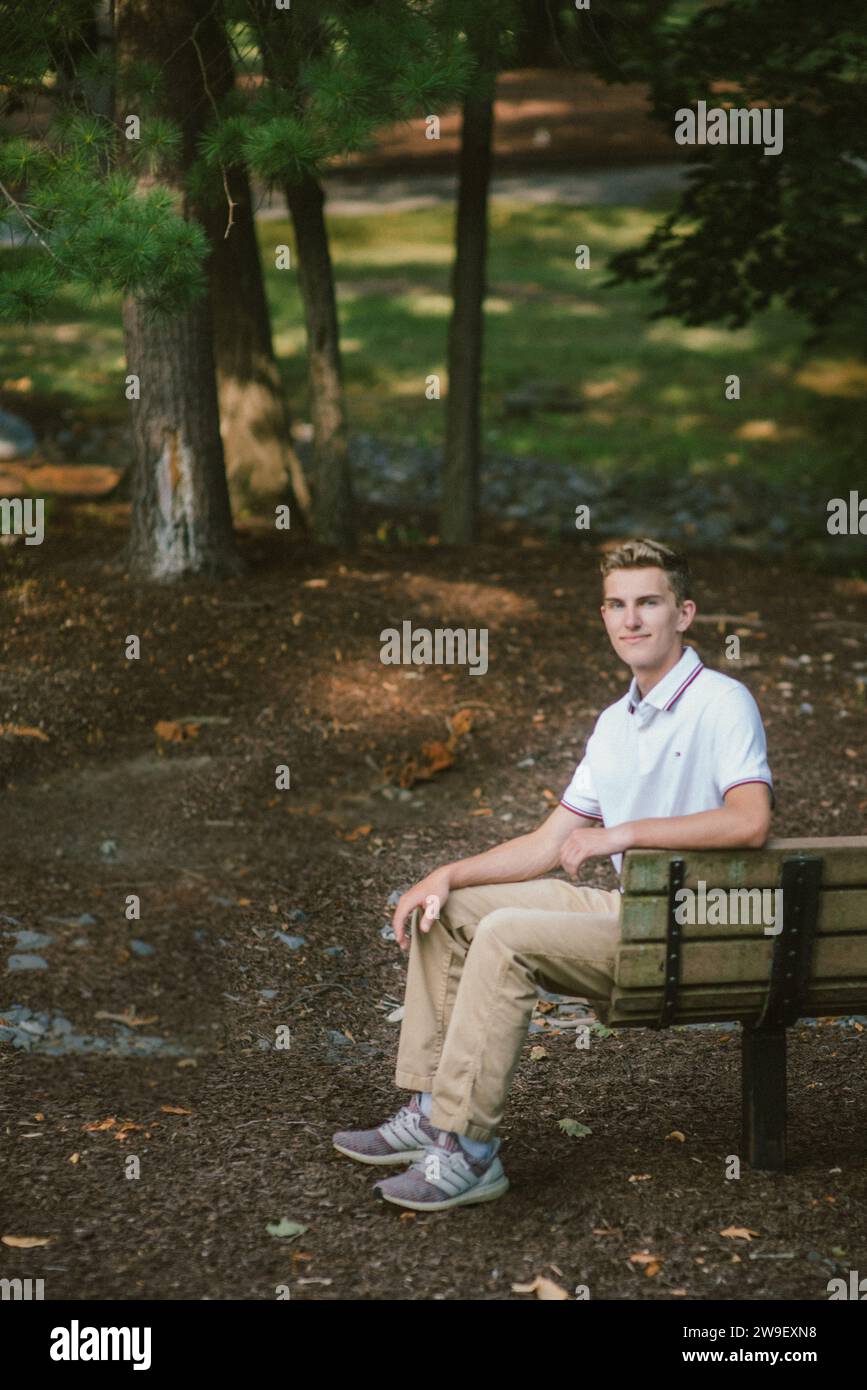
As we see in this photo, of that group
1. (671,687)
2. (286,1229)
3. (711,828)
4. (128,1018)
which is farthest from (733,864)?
(128,1018)

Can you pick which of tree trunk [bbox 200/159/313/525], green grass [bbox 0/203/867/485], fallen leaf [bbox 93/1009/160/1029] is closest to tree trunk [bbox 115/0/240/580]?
tree trunk [bbox 200/159/313/525]

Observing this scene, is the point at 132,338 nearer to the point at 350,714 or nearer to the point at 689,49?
the point at 350,714

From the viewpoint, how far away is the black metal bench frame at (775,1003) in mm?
3623

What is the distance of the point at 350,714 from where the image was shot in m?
7.69

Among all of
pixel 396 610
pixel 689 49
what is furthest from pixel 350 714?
pixel 689 49

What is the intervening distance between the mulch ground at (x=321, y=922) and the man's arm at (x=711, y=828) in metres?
0.89

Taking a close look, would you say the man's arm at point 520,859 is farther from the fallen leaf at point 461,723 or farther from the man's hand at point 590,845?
the fallen leaf at point 461,723

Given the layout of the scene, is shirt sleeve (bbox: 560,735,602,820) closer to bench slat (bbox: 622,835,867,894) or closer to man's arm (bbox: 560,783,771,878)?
man's arm (bbox: 560,783,771,878)

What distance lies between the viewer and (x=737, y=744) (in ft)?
12.1

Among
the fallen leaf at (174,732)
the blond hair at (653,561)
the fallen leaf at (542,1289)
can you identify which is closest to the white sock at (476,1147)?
the fallen leaf at (542,1289)

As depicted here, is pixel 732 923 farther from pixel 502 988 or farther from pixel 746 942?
pixel 502 988

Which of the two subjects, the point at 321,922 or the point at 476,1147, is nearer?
the point at 476,1147

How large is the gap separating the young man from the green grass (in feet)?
41.2

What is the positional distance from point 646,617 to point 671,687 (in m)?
0.18
